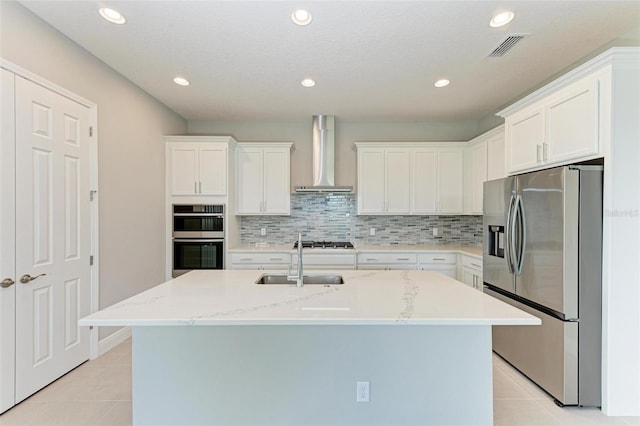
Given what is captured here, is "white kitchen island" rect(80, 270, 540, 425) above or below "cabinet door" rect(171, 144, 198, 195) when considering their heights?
below

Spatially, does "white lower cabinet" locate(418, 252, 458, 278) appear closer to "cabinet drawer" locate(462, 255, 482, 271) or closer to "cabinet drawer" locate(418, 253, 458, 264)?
"cabinet drawer" locate(418, 253, 458, 264)

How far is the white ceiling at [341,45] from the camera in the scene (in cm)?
218

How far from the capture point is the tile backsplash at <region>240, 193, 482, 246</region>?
15.8 ft

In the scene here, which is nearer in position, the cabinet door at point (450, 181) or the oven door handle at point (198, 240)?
the oven door handle at point (198, 240)

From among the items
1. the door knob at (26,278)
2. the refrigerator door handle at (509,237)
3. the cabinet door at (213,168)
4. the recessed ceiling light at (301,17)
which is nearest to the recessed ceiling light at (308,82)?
the recessed ceiling light at (301,17)

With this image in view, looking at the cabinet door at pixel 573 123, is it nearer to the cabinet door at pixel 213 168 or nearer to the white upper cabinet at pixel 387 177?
the white upper cabinet at pixel 387 177

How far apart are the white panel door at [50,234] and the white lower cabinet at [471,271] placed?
393 cm

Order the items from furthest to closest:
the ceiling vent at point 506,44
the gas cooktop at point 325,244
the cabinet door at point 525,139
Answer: the gas cooktop at point 325,244, the cabinet door at point 525,139, the ceiling vent at point 506,44

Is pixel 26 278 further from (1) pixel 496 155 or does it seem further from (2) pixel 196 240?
(1) pixel 496 155

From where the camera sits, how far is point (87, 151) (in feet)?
9.30

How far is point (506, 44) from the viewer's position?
261cm

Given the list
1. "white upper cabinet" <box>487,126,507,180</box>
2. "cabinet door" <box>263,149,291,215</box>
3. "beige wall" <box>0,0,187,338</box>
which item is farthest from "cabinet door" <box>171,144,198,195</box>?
"white upper cabinet" <box>487,126,507,180</box>

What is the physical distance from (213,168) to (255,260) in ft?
4.44

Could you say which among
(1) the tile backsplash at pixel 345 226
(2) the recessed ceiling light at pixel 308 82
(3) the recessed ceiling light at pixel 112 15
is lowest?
(1) the tile backsplash at pixel 345 226
